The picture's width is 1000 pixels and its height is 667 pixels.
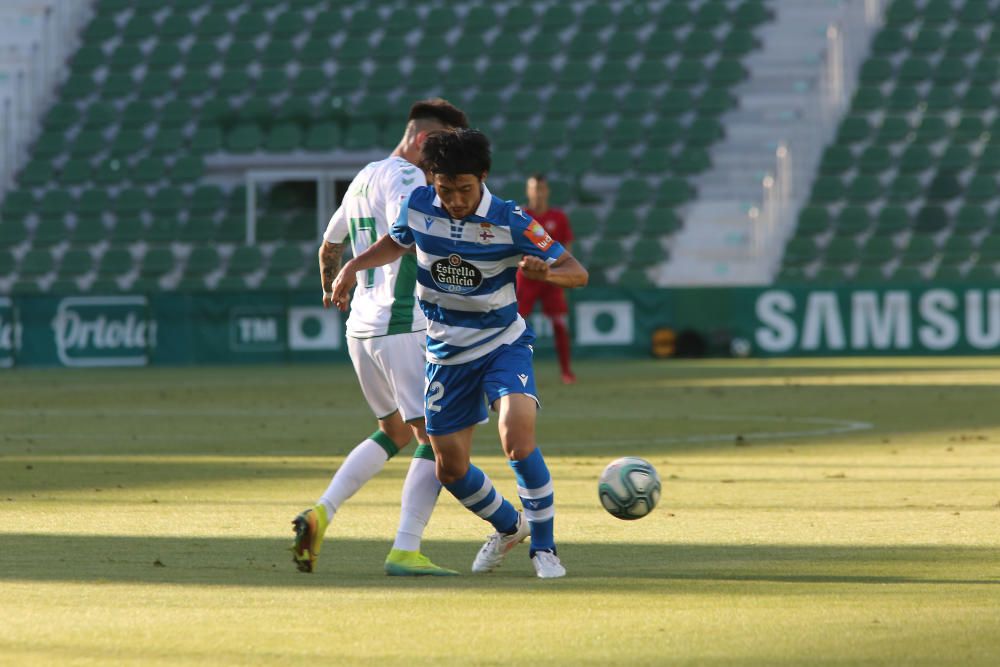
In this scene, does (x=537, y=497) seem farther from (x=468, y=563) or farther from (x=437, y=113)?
(x=437, y=113)

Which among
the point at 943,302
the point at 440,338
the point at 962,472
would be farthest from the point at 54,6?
the point at 440,338

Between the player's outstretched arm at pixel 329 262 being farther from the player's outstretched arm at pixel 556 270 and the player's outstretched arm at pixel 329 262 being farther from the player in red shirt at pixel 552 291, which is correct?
the player in red shirt at pixel 552 291

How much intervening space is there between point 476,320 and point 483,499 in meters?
0.78

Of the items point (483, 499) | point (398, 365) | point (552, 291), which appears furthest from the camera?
point (552, 291)

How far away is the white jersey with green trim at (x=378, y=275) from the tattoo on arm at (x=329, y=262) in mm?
113

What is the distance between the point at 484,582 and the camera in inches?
270

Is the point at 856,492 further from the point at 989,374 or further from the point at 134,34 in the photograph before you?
the point at 134,34

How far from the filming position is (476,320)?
7113 mm

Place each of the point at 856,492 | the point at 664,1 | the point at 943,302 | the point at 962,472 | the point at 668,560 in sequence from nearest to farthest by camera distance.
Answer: the point at 668,560 < the point at 856,492 < the point at 962,472 < the point at 943,302 < the point at 664,1

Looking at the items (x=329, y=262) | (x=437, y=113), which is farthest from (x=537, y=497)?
(x=437, y=113)

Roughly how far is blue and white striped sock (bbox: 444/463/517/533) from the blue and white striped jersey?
525mm

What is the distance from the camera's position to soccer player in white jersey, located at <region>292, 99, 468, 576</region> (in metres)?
7.77

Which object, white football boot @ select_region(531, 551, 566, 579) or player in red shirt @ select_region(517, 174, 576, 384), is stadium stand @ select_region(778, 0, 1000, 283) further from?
white football boot @ select_region(531, 551, 566, 579)

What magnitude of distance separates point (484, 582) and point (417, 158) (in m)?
2.12
